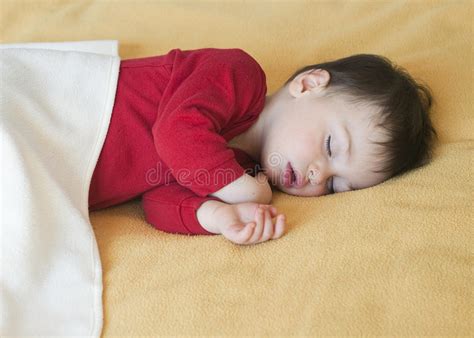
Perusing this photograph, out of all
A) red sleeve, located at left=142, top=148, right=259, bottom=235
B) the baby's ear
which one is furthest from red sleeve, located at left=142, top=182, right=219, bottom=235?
the baby's ear

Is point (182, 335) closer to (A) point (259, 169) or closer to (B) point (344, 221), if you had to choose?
(B) point (344, 221)

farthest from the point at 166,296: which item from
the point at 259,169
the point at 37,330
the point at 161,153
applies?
the point at 259,169

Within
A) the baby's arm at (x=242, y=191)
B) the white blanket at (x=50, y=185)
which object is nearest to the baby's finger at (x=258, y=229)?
the baby's arm at (x=242, y=191)

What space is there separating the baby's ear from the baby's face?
3 centimetres

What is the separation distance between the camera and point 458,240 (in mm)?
917

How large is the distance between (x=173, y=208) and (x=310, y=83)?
1.28 ft

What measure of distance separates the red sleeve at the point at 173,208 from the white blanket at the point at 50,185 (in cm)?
13

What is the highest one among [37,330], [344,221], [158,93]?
[158,93]

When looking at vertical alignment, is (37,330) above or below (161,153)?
below

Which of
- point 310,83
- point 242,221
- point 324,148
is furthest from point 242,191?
point 310,83

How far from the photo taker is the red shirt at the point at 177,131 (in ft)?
3.41

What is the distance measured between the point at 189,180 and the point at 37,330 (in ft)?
1.20

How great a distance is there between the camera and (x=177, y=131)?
104cm

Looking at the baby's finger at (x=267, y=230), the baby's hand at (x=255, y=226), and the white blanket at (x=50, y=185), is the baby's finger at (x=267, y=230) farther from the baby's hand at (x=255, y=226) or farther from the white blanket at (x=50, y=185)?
the white blanket at (x=50, y=185)
